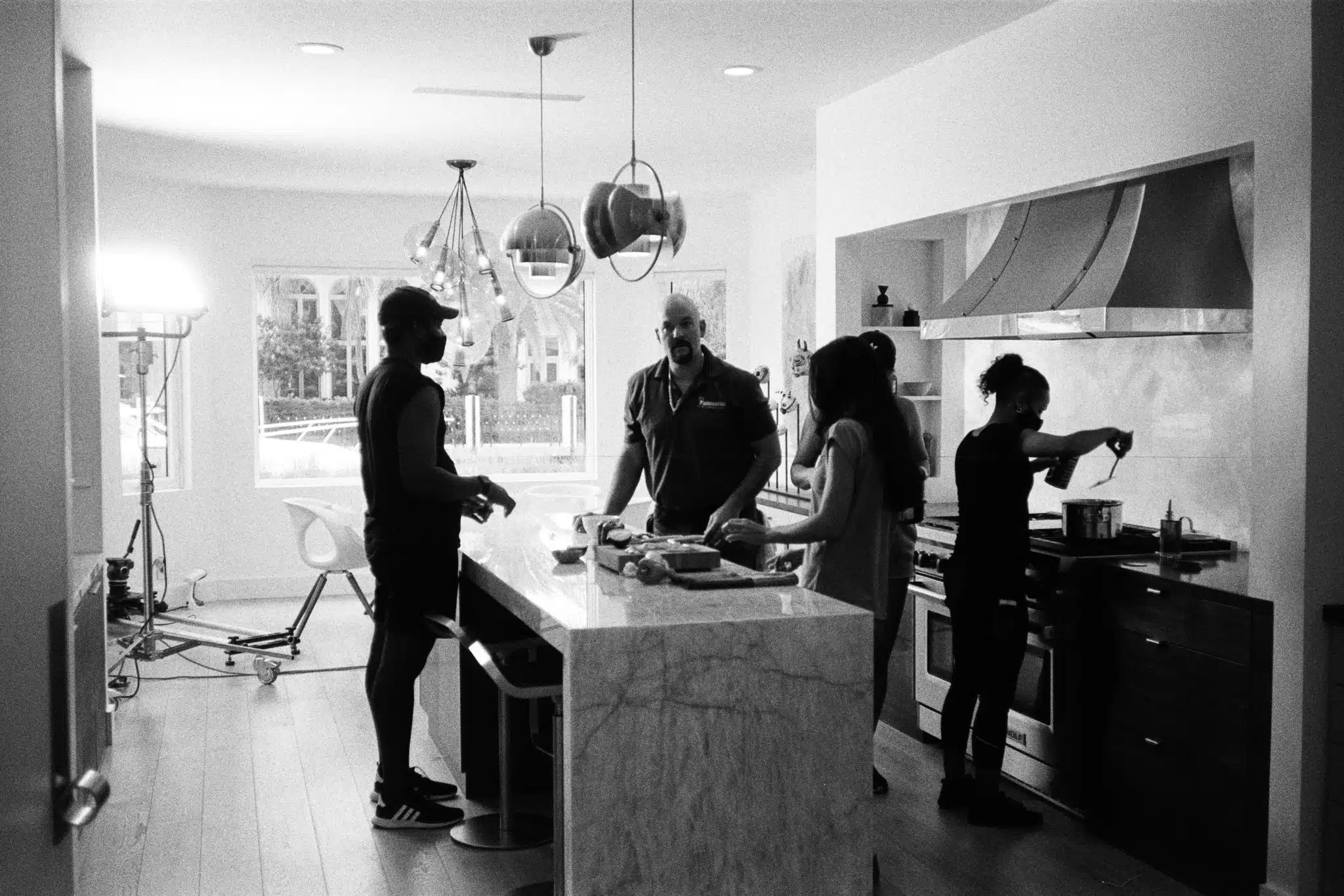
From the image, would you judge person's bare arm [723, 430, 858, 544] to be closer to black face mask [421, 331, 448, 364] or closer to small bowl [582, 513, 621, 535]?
small bowl [582, 513, 621, 535]

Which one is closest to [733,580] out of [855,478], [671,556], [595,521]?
[671,556]

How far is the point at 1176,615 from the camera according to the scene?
11.9ft

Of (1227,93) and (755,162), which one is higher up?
(755,162)

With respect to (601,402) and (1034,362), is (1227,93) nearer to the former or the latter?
(1034,362)

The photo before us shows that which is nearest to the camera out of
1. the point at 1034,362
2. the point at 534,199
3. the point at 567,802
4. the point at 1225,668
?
the point at 567,802

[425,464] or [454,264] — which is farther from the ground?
[454,264]

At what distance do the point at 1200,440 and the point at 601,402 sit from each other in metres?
5.77

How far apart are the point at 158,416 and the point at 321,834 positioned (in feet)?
17.6

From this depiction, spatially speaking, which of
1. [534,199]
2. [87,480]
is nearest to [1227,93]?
[87,480]

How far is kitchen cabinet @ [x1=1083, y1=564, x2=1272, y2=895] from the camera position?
3.38 meters

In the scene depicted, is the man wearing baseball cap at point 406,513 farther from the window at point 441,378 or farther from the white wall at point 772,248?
the window at point 441,378

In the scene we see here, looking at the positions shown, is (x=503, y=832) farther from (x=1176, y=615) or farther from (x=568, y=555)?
(x=1176, y=615)

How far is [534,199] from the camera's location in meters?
9.30

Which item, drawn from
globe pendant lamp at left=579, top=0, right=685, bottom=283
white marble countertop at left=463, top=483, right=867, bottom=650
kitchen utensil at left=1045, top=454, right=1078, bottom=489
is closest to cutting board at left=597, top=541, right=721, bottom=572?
white marble countertop at left=463, top=483, right=867, bottom=650
